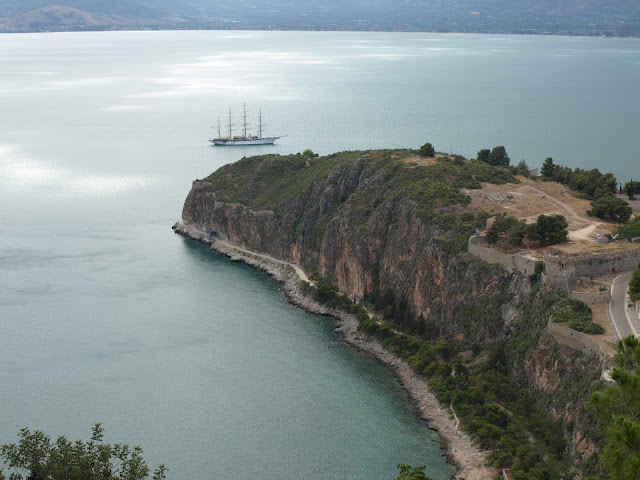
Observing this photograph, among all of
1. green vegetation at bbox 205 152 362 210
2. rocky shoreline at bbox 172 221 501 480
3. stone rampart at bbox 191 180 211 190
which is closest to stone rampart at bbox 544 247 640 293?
rocky shoreline at bbox 172 221 501 480

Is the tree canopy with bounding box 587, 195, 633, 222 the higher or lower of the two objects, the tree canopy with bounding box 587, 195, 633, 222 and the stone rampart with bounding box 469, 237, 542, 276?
the higher

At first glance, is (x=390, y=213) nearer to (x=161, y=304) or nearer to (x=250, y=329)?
(x=250, y=329)

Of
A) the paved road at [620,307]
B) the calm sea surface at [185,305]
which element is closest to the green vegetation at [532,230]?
the paved road at [620,307]

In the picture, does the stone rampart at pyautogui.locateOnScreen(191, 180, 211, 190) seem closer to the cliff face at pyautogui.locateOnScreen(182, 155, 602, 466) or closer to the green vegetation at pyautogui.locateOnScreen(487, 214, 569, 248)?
the cliff face at pyautogui.locateOnScreen(182, 155, 602, 466)

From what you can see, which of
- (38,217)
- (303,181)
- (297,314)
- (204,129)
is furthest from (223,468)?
(204,129)

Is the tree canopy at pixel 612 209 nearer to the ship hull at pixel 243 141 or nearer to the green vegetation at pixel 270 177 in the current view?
the green vegetation at pixel 270 177

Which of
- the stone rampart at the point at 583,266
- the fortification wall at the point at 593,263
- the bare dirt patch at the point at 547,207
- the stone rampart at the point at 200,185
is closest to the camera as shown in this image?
the stone rampart at the point at 583,266
